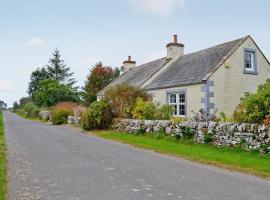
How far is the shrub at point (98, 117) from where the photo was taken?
74.2ft

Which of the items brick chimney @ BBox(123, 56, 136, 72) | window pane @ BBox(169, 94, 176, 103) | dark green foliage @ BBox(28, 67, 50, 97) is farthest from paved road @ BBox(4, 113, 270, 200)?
dark green foliage @ BBox(28, 67, 50, 97)

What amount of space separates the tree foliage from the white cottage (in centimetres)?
2251

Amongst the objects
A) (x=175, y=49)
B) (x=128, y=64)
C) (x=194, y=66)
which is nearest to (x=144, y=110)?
(x=194, y=66)

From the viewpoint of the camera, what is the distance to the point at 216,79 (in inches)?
887

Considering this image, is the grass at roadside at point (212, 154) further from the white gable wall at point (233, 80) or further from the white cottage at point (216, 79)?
the white gable wall at point (233, 80)

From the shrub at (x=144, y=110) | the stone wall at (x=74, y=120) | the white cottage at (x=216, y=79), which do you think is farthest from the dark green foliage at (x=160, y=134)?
the stone wall at (x=74, y=120)

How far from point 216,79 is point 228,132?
34.3 ft

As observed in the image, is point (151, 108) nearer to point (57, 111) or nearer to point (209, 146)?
point (209, 146)

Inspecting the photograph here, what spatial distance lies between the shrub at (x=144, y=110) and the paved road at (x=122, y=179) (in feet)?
25.2

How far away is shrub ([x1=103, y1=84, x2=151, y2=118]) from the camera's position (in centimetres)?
2212

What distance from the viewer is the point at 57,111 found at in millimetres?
33312

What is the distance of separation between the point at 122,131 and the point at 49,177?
12386 millimetres

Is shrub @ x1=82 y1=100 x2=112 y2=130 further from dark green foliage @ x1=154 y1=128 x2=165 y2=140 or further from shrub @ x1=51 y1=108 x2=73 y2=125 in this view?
shrub @ x1=51 y1=108 x2=73 y2=125

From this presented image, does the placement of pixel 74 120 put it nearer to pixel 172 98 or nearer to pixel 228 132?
pixel 172 98
